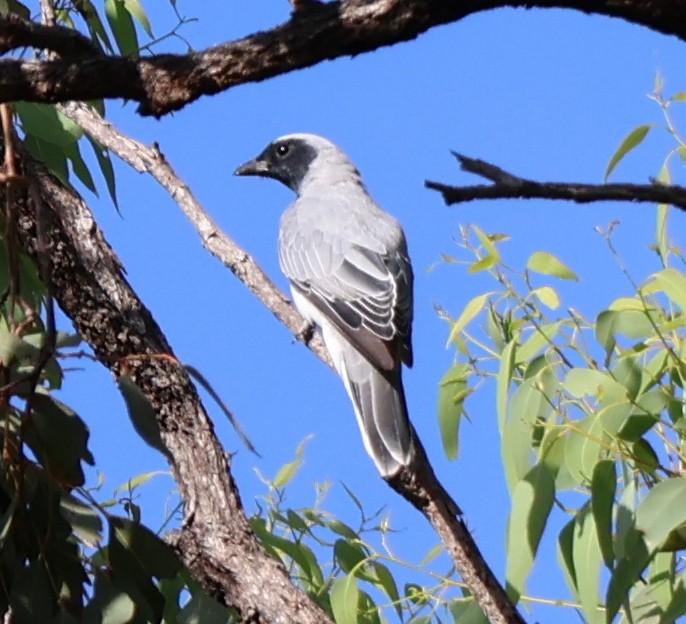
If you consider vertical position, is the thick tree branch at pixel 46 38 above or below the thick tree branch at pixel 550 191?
above

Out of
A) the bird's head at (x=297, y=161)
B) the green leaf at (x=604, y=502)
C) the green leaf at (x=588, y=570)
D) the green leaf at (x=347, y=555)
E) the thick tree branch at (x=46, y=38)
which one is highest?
the bird's head at (x=297, y=161)

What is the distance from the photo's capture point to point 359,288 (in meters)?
4.18

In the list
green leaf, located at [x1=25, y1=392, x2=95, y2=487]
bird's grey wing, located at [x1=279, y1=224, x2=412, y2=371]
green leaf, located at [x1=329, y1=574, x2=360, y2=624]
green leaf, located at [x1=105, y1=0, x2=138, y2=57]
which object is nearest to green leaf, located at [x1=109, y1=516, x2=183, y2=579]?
green leaf, located at [x1=25, y1=392, x2=95, y2=487]

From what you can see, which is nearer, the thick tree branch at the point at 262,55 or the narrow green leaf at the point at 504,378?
the thick tree branch at the point at 262,55

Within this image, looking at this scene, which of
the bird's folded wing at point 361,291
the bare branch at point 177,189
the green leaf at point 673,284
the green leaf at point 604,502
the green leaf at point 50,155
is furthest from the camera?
the bird's folded wing at point 361,291

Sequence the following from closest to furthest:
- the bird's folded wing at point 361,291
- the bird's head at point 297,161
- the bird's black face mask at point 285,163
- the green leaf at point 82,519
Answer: the green leaf at point 82,519 → the bird's folded wing at point 361,291 → the bird's head at point 297,161 → the bird's black face mask at point 285,163

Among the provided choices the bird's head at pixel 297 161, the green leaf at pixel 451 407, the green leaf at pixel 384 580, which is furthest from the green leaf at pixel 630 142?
the bird's head at pixel 297 161

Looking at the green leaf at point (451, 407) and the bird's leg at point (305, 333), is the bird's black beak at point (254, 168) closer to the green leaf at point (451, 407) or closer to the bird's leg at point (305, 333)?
the bird's leg at point (305, 333)

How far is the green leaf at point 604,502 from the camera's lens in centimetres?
238

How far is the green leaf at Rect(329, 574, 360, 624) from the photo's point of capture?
2686mm

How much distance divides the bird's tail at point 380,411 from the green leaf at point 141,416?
106cm

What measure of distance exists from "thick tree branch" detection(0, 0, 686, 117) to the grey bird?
1659mm

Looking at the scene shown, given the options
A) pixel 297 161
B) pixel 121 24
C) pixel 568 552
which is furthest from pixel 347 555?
pixel 297 161

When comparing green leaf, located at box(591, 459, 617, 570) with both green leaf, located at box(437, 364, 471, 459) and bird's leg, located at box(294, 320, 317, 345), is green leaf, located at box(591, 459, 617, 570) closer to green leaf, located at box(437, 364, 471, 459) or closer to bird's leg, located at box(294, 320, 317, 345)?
green leaf, located at box(437, 364, 471, 459)
